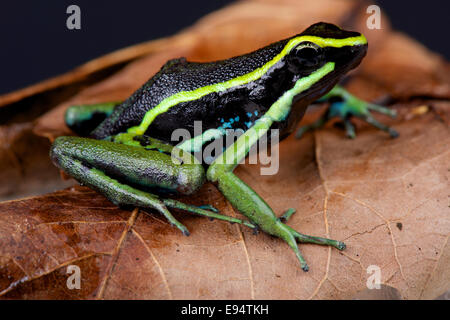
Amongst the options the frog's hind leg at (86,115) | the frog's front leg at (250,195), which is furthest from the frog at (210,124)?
the frog's hind leg at (86,115)

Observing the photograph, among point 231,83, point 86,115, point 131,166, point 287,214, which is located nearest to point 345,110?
point 231,83

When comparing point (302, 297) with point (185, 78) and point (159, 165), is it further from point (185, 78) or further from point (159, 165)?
point (185, 78)

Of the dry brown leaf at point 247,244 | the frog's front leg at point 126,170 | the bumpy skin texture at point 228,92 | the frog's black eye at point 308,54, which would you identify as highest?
the frog's black eye at point 308,54

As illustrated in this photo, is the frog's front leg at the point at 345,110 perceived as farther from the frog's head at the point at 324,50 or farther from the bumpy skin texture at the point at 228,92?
the frog's head at the point at 324,50

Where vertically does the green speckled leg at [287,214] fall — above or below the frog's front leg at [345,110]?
below

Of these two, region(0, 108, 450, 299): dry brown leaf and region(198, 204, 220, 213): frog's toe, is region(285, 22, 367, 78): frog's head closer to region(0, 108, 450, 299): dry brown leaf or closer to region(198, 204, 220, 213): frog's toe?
region(0, 108, 450, 299): dry brown leaf

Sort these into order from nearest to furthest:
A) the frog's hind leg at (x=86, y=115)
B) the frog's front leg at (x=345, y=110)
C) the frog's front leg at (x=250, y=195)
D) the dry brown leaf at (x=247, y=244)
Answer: the dry brown leaf at (x=247, y=244) → the frog's front leg at (x=250, y=195) → the frog's hind leg at (x=86, y=115) → the frog's front leg at (x=345, y=110)

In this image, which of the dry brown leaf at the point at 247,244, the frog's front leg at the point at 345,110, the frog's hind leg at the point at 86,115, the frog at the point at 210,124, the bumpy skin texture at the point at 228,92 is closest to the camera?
the dry brown leaf at the point at 247,244
